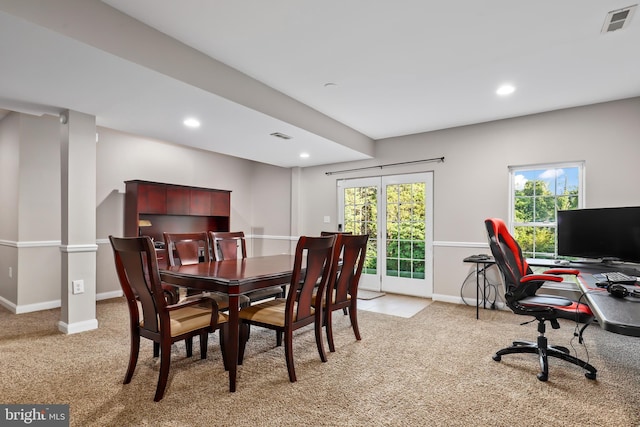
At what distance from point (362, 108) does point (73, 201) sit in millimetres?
3275

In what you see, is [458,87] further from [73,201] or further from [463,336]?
[73,201]

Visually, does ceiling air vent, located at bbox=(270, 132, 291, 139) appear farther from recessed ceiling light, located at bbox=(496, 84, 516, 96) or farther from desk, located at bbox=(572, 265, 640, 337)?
desk, located at bbox=(572, 265, 640, 337)

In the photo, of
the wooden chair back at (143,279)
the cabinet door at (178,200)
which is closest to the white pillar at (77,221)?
the wooden chair back at (143,279)

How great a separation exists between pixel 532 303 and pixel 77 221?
4139mm

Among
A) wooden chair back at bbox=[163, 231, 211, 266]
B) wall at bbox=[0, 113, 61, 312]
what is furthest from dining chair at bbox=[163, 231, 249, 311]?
wall at bbox=[0, 113, 61, 312]

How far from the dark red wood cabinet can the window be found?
470 centimetres

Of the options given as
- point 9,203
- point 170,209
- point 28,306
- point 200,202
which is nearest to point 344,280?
point 170,209

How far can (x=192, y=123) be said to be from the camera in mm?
3793

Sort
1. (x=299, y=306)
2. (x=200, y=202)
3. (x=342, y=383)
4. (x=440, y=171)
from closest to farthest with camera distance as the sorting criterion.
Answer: (x=342, y=383) → (x=299, y=306) → (x=440, y=171) → (x=200, y=202)

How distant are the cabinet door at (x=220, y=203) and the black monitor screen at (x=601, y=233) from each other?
16.6ft

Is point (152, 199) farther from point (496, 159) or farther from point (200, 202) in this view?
point (496, 159)

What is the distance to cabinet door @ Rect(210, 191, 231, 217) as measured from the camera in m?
6.09

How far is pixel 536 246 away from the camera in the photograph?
4.35m

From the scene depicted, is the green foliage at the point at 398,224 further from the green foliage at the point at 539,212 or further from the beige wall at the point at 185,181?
the beige wall at the point at 185,181
